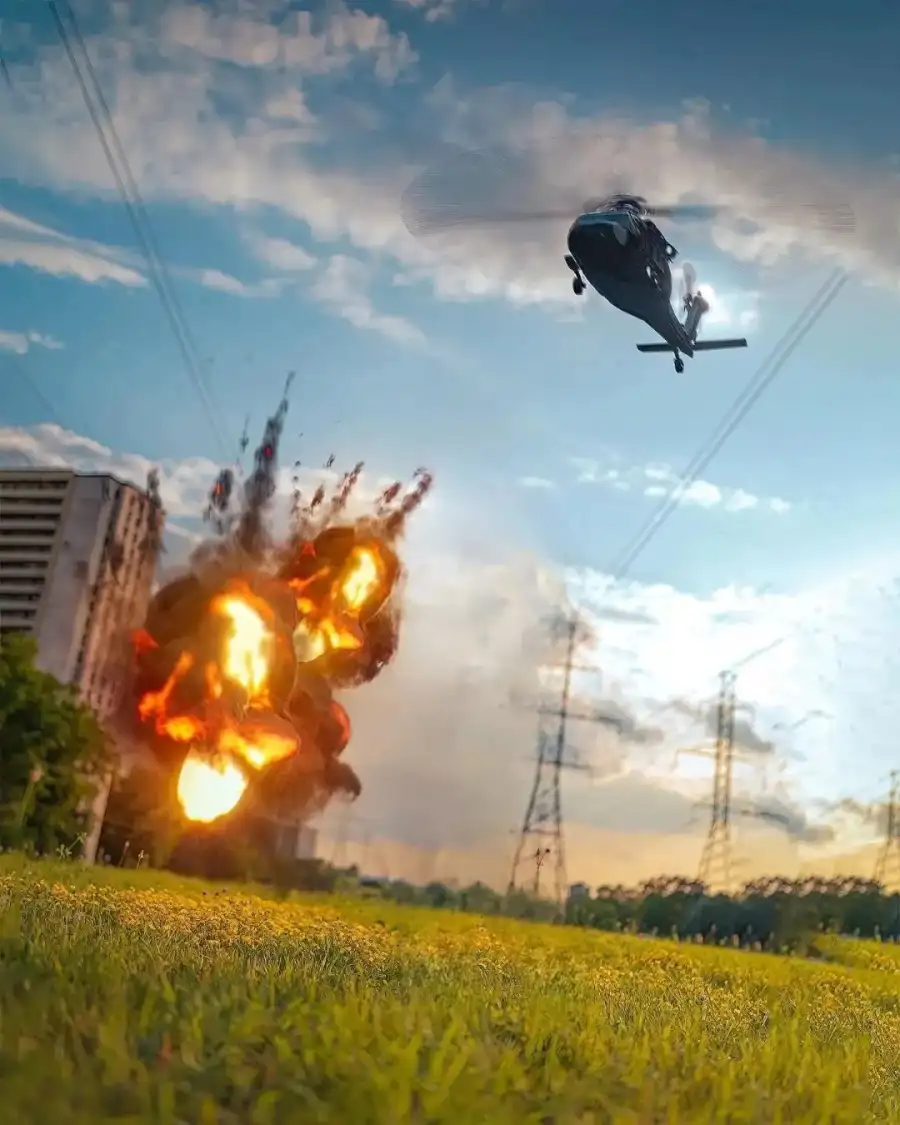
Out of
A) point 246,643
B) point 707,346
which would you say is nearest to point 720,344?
point 707,346

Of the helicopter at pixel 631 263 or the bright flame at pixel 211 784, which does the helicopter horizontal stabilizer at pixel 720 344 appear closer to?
the helicopter at pixel 631 263

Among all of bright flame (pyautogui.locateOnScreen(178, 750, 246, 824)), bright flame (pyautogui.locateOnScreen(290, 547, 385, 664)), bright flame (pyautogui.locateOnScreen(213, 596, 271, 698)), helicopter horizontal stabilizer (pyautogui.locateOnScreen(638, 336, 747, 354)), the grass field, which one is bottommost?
the grass field

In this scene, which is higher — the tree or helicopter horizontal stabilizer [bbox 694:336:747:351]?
helicopter horizontal stabilizer [bbox 694:336:747:351]

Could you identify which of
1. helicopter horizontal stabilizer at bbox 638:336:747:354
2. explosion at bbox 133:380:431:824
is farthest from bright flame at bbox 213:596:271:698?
helicopter horizontal stabilizer at bbox 638:336:747:354

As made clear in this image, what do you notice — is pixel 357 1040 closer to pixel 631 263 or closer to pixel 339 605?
pixel 631 263

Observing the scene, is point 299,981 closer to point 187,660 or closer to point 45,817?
point 187,660

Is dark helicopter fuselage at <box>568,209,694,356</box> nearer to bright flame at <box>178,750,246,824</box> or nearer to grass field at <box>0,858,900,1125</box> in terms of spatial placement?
grass field at <box>0,858,900,1125</box>

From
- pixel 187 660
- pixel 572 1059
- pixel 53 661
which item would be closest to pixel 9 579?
pixel 53 661
